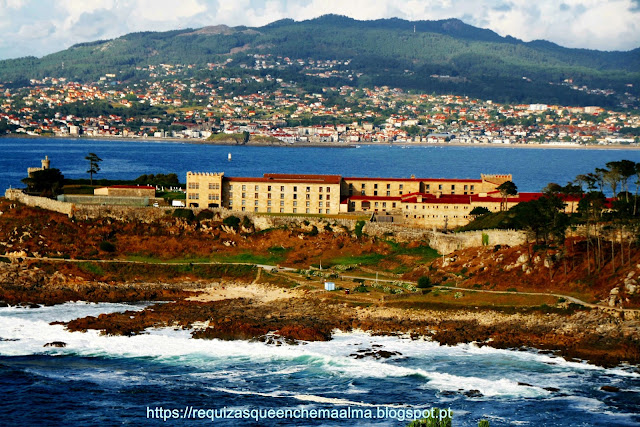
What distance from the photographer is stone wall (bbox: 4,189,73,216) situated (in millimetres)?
89812

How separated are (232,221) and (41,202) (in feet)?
67.3

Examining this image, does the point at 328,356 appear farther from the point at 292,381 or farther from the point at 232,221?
the point at 232,221

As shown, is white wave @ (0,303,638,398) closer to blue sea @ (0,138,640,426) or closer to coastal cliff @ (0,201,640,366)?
blue sea @ (0,138,640,426)

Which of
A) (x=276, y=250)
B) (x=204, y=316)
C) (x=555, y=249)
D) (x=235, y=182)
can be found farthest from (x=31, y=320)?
(x=555, y=249)

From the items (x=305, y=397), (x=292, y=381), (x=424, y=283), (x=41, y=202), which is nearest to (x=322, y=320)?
(x=424, y=283)

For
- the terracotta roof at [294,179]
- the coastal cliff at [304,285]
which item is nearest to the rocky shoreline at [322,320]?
the coastal cliff at [304,285]

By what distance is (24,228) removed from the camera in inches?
3346

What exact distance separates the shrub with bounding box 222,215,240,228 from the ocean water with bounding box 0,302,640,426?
29.3m

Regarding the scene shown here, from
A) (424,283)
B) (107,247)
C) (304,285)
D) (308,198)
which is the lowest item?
(304,285)

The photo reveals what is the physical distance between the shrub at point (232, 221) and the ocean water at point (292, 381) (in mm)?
29294

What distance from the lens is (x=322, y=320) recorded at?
61938 mm

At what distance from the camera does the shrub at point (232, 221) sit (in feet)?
289

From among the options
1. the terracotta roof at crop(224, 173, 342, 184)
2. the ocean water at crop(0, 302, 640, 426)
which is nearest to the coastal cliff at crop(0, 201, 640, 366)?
the ocean water at crop(0, 302, 640, 426)

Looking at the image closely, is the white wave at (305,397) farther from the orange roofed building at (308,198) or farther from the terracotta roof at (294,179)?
the terracotta roof at (294,179)
